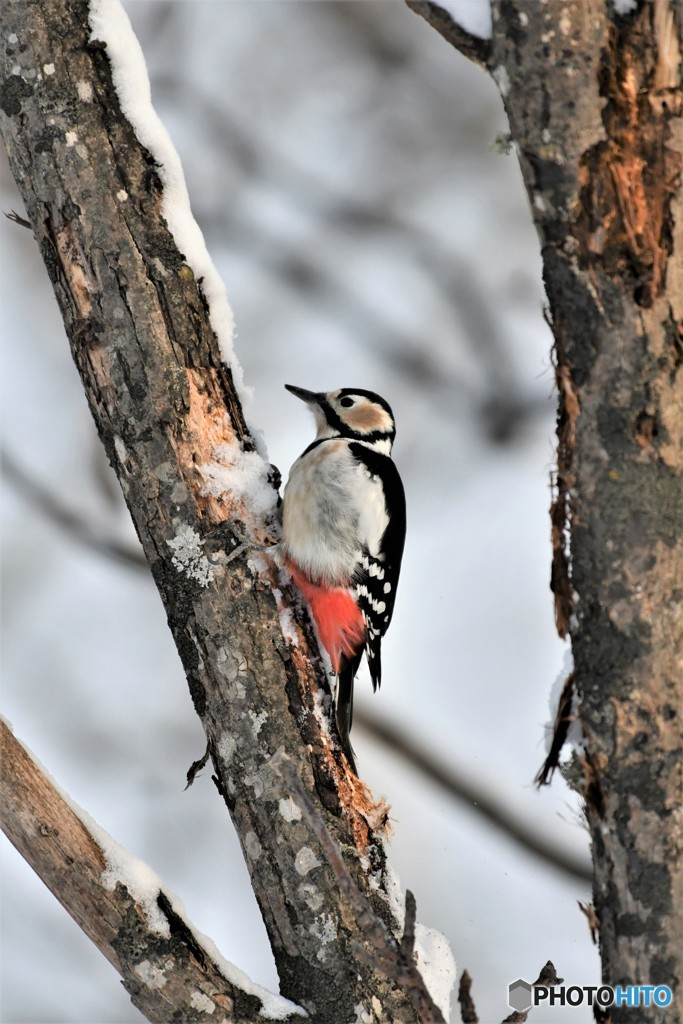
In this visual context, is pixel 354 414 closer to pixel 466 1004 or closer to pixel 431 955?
pixel 431 955

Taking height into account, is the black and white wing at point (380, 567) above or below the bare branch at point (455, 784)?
below

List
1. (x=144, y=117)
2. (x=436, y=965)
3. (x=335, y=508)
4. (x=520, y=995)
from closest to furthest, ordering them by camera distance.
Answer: (x=520, y=995)
(x=436, y=965)
(x=144, y=117)
(x=335, y=508)

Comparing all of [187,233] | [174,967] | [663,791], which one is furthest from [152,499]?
[663,791]

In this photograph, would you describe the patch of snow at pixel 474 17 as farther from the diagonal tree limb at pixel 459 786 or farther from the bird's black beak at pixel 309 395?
the diagonal tree limb at pixel 459 786

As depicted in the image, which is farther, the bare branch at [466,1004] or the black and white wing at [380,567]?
the black and white wing at [380,567]

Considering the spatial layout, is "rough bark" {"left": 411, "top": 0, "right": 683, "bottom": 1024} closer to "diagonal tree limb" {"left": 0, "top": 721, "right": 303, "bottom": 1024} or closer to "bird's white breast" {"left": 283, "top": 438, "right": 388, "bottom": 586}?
"diagonal tree limb" {"left": 0, "top": 721, "right": 303, "bottom": 1024}

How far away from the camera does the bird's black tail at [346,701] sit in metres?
2.55

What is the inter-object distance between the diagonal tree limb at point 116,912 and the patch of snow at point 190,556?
1.89 feet

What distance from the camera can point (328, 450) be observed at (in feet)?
11.5

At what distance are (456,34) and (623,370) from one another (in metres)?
0.72

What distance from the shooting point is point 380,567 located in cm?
350

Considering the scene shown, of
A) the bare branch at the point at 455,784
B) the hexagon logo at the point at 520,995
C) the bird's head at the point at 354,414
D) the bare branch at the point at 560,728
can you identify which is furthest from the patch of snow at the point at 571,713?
the bare branch at the point at 455,784

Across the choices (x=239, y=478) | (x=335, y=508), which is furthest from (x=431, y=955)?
(x=335, y=508)

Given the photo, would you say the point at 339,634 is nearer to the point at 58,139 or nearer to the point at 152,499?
the point at 152,499
